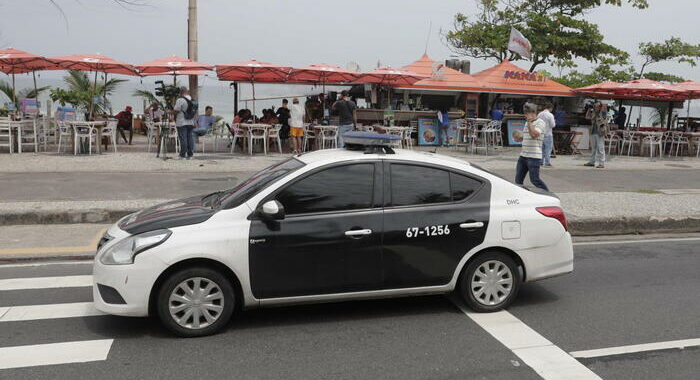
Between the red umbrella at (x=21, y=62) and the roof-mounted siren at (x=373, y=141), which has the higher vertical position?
the red umbrella at (x=21, y=62)

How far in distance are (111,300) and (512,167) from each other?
43.2ft

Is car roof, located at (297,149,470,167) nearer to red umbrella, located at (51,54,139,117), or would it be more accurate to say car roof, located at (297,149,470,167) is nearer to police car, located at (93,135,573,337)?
police car, located at (93,135,573,337)

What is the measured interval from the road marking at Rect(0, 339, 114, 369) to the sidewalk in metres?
4.68

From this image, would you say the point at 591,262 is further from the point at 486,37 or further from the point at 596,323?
the point at 486,37

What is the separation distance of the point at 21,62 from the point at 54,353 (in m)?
15.4

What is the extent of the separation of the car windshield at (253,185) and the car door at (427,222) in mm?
903

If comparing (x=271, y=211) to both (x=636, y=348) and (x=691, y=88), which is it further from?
(x=691, y=88)

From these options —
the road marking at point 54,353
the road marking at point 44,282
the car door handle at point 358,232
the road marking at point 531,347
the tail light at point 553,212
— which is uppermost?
the tail light at point 553,212

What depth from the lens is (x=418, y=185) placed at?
5.49m

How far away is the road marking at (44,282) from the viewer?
20.4ft

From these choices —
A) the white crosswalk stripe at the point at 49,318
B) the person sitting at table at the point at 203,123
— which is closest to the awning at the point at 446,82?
the person sitting at table at the point at 203,123

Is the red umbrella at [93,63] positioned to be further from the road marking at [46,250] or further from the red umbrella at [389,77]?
the road marking at [46,250]

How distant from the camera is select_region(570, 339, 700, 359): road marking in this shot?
4.73m

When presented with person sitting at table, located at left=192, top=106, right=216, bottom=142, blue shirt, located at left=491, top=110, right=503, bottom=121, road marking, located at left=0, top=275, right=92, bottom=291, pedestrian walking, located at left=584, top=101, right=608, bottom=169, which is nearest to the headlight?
road marking, located at left=0, top=275, right=92, bottom=291
